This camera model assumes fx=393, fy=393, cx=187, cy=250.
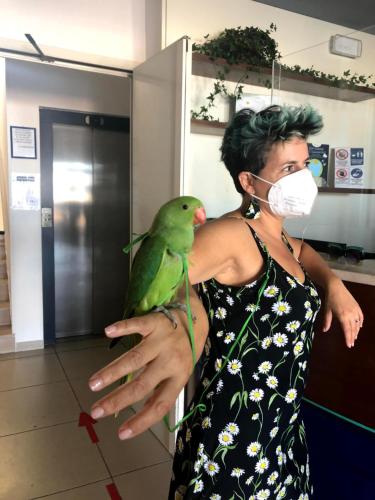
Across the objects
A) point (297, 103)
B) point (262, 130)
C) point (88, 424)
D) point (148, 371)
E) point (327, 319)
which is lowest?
point (88, 424)

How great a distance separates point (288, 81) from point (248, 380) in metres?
2.12

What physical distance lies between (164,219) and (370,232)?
213 centimetres

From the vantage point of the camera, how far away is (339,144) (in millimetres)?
2605

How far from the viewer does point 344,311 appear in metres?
1.08

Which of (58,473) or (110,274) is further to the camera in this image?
(110,274)

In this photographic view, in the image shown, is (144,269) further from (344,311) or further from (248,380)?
(344,311)

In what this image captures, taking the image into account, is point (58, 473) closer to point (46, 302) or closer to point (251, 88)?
point (46, 302)

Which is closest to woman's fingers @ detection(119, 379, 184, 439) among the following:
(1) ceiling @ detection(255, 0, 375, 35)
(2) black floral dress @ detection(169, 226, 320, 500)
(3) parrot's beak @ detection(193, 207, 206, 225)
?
(3) parrot's beak @ detection(193, 207, 206, 225)

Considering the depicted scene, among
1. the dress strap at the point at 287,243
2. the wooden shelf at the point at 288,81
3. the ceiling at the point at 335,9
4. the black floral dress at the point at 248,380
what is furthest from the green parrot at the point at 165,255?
the ceiling at the point at 335,9

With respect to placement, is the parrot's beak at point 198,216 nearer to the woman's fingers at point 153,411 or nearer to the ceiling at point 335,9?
the woman's fingers at point 153,411

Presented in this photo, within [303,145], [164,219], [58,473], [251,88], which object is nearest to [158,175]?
[251,88]

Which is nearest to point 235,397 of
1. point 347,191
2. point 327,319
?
point 327,319

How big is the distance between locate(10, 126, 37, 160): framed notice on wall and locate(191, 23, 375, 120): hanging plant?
1970 mm

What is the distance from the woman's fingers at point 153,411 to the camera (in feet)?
1.57
